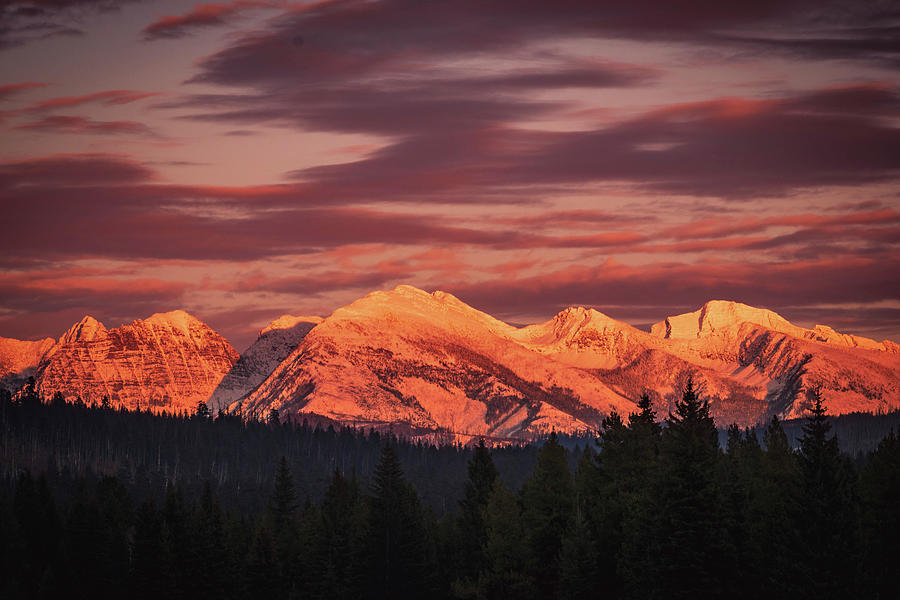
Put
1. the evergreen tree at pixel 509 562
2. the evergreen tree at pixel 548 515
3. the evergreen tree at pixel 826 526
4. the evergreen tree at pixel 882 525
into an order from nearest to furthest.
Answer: the evergreen tree at pixel 826 526 < the evergreen tree at pixel 882 525 < the evergreen tree at pixel 509 562 < the evergreen tree at pixel 548 515

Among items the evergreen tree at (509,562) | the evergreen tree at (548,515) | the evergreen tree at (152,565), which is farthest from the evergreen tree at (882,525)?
the evergreen tree at (152,565)

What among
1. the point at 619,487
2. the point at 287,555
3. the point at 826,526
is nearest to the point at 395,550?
the point at 287,555

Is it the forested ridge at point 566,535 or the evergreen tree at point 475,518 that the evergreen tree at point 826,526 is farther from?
the evergreen tree at point 475,518

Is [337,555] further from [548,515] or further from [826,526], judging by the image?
[826,526]

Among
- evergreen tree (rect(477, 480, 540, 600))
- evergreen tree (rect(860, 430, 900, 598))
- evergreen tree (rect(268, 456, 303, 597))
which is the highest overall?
evergreen tree (rect(860, 430, 900, 598))

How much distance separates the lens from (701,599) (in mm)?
77000

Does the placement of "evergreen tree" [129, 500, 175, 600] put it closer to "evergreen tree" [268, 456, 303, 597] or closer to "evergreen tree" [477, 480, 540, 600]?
"evergreen tree" [268, 456, 303, 597]

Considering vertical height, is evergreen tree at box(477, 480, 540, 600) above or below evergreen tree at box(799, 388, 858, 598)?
below

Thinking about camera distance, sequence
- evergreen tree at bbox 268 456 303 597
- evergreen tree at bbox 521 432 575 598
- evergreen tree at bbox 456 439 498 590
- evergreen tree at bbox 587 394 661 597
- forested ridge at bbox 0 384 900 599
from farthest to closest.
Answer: evergreen tree at bbox 268 456 303 597 < evergreen tree at bbox 456 439 498 590 < evergreen tree at bbox 521 432 575 598 < evergreen tree at bbox 587 394 661 597 < forested ridge at bbox 0 384 900 599

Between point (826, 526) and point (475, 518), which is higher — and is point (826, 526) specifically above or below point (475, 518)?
above

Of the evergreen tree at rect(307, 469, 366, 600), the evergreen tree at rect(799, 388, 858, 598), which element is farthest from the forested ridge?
the evergreen tree at rect(307, 469, 366, 600)

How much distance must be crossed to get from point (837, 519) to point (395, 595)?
58.4m

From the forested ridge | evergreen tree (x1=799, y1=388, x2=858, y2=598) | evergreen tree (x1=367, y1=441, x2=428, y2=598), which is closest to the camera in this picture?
evergreen tree (x1=799, y1=388, x2=858, y2=598)

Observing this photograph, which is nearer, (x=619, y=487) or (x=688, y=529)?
(x=688, y=529)
